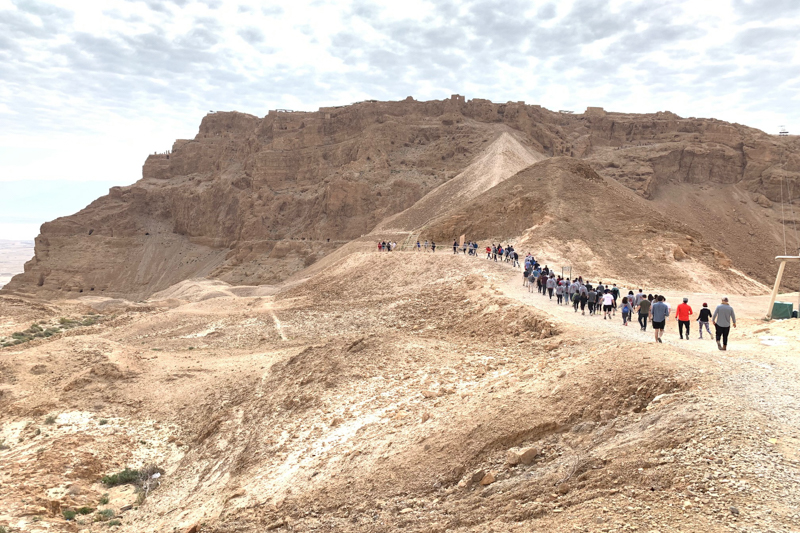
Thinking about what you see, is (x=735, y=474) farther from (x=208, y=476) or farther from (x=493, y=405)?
(x=208, y=476)

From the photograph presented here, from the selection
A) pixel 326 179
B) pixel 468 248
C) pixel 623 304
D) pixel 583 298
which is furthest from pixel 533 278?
pixel 326 179

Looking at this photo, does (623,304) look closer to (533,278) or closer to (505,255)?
(533,278)

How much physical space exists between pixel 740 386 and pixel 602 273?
751 inches

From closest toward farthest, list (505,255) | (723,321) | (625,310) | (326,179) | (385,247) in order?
1. (723,321)
2. (625,310)
3. (505,255)
4. (385,247)
5. (326,179)

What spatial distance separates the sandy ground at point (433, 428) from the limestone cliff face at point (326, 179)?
3926 centimetres

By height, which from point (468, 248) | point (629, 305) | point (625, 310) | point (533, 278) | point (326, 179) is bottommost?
point (625, 310)

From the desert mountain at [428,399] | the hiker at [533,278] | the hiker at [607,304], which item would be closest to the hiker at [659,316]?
the desert mountain at [428,399]

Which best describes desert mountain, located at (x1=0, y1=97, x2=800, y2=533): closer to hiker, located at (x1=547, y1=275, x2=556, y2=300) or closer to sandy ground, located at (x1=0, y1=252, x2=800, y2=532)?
sandy ground, located at (x1=0, y1=252, x2=800, y2=532)

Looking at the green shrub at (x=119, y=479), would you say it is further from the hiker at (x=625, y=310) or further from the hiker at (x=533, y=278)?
the hiker at (x=533, y=278)

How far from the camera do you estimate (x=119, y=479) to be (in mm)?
12094

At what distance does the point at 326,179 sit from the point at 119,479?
5699 cm

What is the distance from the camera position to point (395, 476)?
7.96 meters

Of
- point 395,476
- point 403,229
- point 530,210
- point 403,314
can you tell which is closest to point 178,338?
point 403,314

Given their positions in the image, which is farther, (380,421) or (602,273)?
(602,273)
